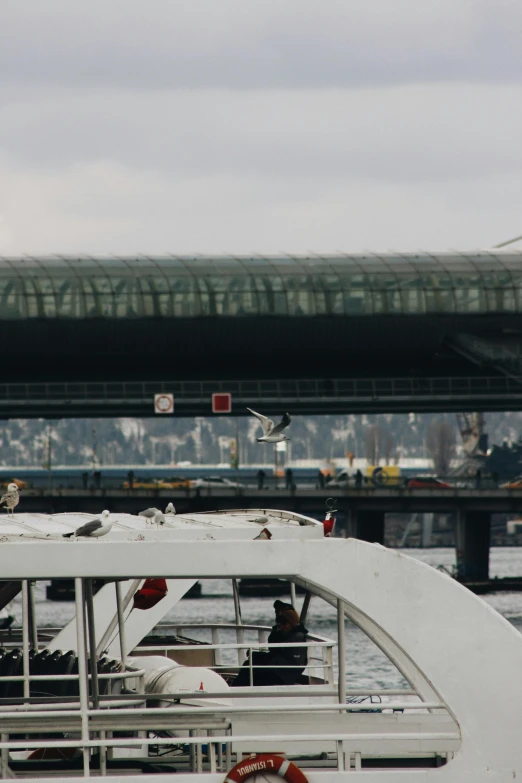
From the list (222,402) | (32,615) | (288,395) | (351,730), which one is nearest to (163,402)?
(222,402)

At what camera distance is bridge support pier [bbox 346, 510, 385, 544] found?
13012cm

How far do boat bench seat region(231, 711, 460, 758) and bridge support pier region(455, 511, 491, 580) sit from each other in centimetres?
11047

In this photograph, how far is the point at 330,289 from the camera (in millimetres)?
112125

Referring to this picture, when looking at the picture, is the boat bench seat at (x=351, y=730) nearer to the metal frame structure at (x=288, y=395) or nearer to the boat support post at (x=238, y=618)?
the boat support post at (x=238, y=618)

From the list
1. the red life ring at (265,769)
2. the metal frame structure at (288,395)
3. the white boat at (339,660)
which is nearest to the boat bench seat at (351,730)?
the white boat at (339,660)

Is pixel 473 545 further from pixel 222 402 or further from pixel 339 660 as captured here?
pixel 339 660

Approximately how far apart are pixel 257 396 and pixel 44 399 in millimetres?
16182

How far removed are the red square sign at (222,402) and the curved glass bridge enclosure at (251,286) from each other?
6172 mm

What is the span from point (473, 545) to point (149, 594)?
109 metres

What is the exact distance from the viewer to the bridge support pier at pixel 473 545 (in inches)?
5069

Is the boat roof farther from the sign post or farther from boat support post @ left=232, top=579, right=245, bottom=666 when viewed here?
the sign post

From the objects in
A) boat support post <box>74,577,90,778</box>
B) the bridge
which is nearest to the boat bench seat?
boat support post <box>74,577,90,778</box>

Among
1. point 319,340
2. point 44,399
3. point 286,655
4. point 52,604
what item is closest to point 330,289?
point 319,340

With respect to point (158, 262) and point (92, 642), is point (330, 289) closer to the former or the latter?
point (158, 262)
